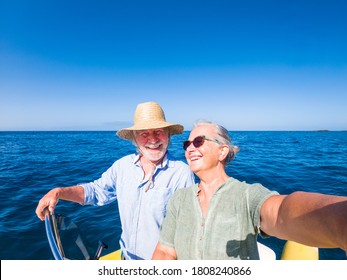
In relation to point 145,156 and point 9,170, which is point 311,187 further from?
point 9,170

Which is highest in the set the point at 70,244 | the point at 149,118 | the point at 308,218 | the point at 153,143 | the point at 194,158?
the point at 149,118

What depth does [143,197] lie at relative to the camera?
231cm

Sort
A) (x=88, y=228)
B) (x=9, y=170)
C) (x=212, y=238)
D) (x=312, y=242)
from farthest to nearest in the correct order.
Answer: (x=9, y=170)
(x=88, y=228)
(x=212, y=238)
(x=312, y=242)

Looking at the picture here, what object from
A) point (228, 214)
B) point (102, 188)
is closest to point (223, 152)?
point (228, 214)

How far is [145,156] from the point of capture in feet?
8.22

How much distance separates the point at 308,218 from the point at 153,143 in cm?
184

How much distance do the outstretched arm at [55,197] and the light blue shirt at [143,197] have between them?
0.09 metres

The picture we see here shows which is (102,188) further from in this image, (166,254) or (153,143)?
(166,254)

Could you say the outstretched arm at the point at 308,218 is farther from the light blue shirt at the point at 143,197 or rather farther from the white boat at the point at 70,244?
the white boat at the point at 70,244

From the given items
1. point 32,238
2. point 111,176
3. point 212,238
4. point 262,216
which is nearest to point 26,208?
point 32,238

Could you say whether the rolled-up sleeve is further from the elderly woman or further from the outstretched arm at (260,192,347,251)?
the outstretched arm at (260,192,347,251)

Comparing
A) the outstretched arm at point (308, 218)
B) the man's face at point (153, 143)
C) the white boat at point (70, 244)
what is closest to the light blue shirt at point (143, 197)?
the man's face at point (153, 143)

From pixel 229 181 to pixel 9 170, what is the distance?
12755 millimetres
